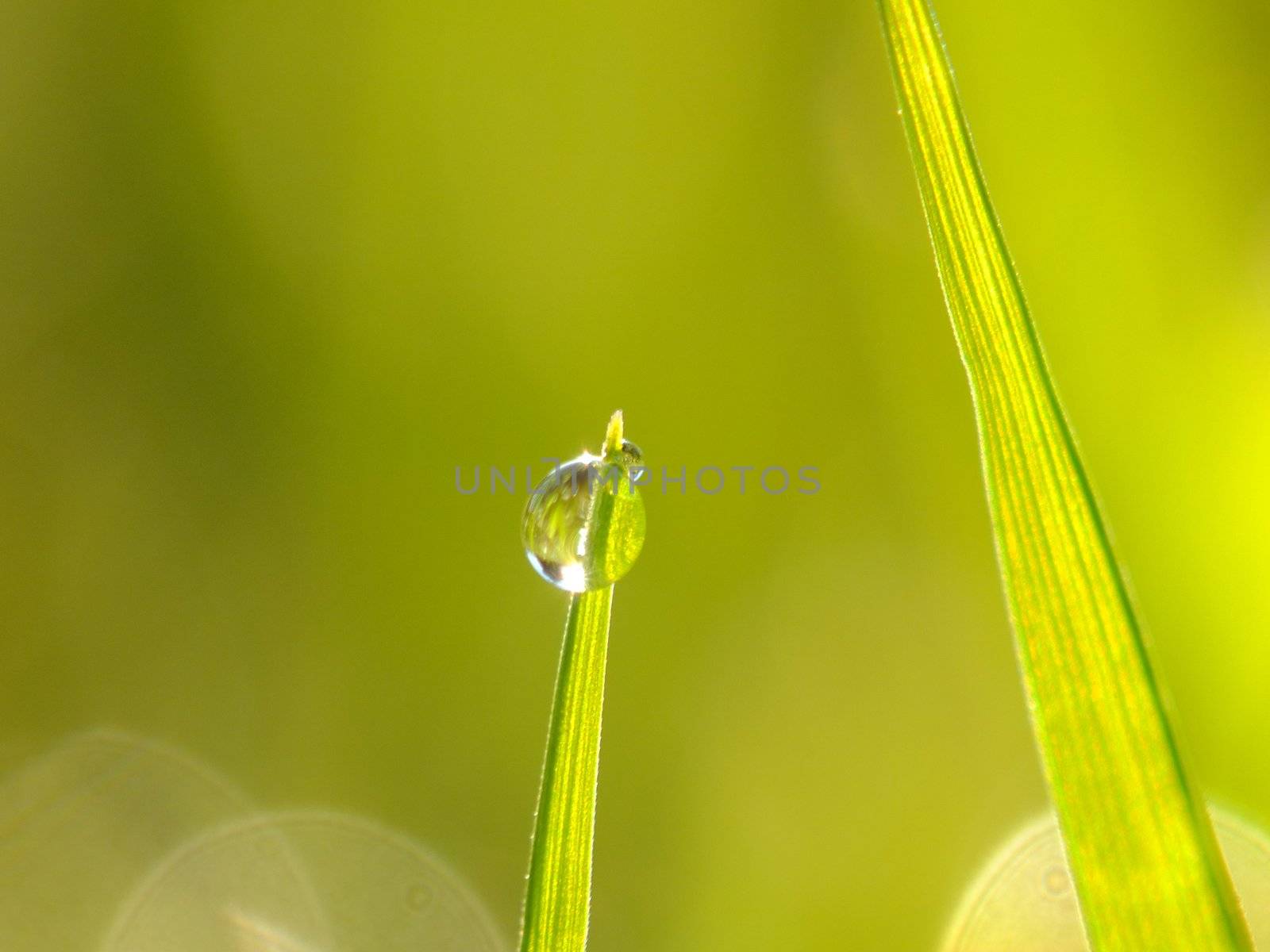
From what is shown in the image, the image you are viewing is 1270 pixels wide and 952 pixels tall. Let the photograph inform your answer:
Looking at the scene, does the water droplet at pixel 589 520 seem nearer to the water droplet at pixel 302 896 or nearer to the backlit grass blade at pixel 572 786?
the backlit grass blade at pixel 572 786

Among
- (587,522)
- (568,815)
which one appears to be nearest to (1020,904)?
(587,522)

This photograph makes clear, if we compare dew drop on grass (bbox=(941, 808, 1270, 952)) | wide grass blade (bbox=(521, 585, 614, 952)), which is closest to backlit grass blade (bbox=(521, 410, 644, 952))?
wide grass blade (bbox=(521, 585, 614, 952))

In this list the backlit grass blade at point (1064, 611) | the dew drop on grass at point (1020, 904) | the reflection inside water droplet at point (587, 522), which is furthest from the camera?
the dew drop on grass at point (1020, 904)

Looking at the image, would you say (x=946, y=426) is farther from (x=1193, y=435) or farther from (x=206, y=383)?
(x=206, y=383)

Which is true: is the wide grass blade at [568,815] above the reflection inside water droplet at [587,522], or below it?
below

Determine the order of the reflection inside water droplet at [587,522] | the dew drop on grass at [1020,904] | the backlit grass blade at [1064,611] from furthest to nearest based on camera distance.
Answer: the dew drop on grass at [1020,904]
the reflection inside water droplet at [587,522]
the backlit grass blade at [1064,611]

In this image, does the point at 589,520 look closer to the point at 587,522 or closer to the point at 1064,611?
the point at 587,522

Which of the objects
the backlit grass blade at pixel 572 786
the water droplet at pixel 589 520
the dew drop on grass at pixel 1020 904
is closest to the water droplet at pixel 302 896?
the dew drop on grass at pixel 1020 904
